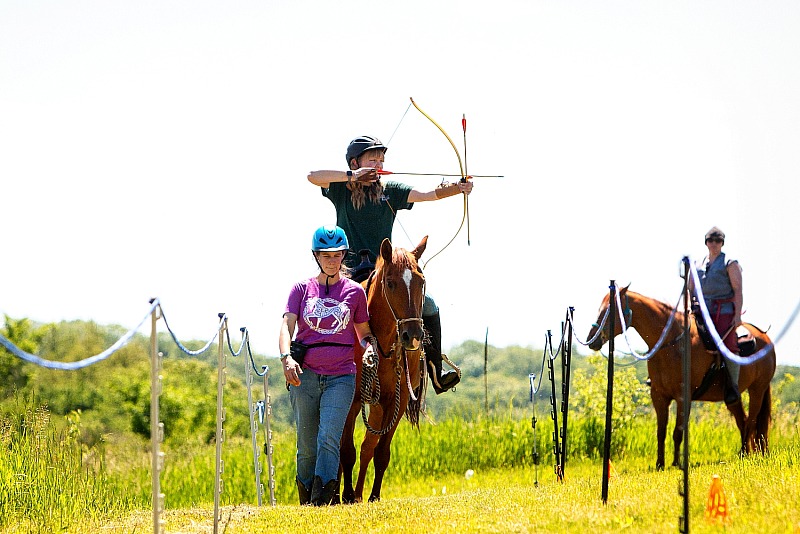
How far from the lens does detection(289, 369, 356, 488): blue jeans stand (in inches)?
327

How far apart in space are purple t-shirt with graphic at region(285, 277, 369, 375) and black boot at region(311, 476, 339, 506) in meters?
0.90

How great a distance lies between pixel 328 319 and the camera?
27.4 ft

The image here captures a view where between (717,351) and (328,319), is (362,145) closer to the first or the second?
(328,319)

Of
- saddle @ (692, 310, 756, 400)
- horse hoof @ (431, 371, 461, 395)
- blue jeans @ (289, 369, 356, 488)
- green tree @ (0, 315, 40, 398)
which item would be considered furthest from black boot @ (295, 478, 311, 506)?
green tree @ (0, 315, 40, 398)

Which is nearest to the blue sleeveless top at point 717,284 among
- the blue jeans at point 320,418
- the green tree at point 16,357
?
the blue jeans at point 320,418

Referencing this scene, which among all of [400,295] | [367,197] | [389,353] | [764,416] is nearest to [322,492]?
[389,353]

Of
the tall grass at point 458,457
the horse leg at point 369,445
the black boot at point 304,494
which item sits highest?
the horse leg at point 369,445

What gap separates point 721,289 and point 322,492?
246 inches

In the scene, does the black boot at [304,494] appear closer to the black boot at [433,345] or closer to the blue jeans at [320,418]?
the blue jeans at [320,418]

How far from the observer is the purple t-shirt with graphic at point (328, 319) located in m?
8.37

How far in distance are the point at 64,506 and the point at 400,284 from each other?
10.8ft

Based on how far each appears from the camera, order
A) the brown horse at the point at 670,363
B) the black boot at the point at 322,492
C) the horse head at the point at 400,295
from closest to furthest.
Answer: the black boot at the point at 322,492 → the horse head at the point at 400,295 → the brown horse at the point at 670,363

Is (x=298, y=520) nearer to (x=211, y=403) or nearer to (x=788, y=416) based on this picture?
(x=788, y=416)

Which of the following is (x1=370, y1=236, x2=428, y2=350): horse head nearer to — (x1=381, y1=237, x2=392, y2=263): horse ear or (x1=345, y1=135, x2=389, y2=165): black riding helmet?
(x1=381, y1=237, x2=392, y2=263): horse ear
